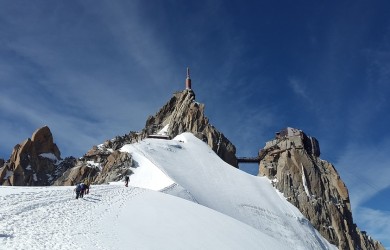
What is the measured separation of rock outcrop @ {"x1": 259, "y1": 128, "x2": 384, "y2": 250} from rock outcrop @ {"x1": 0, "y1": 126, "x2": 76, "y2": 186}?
61404 mm

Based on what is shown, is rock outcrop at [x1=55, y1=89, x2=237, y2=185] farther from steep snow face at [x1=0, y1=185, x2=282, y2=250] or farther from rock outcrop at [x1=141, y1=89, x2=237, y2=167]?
steep snow face at [x1=0, y1=185, x2=282, y2=250]

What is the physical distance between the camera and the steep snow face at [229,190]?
5500 centimetres

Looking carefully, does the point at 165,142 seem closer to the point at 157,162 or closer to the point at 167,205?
the point at 157,162

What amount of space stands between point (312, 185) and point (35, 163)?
3012 inches

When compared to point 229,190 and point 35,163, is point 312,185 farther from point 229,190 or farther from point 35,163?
point 35,163

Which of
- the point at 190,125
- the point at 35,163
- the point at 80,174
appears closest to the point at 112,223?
the point at 80,174

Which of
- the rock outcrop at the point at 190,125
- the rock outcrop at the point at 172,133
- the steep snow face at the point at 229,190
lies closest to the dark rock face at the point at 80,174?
the rock outcrop at the point at 172,133

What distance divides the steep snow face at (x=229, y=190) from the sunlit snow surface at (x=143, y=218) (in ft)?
1.05

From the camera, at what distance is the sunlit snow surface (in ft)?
64.8

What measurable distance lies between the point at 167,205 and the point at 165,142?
43946 mm

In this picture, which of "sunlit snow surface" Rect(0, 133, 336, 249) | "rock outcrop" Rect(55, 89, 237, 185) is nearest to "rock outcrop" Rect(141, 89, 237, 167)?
"rock outcrop" Rect(55, 89, 237, 185)

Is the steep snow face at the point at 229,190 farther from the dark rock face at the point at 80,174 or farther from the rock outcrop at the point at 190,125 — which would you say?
the dark rock face at the point at 80,174

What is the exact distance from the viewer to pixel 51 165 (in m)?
118

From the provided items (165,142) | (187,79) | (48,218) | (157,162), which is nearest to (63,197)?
(48,218)
